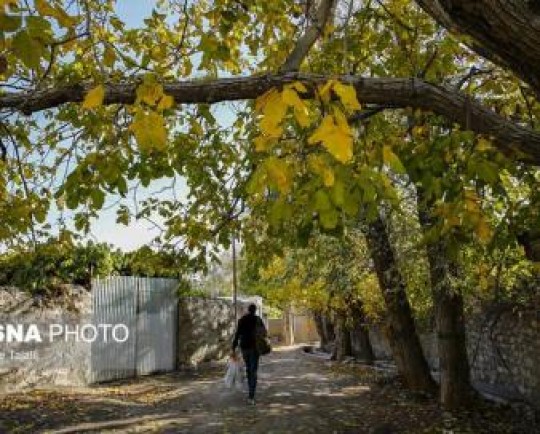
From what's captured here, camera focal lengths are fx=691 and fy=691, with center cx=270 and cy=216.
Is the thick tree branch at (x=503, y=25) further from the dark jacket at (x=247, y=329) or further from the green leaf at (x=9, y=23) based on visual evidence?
the dark jacket at (x=247, y=329)

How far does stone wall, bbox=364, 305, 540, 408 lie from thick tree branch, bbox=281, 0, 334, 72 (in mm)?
6597

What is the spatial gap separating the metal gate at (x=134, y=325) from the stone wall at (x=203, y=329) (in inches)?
23.0

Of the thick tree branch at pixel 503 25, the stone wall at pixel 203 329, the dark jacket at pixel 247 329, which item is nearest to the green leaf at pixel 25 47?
the thick tree branch at pixel 503 25

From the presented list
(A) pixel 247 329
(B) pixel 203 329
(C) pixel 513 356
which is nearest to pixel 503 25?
(C) pixel 513 356

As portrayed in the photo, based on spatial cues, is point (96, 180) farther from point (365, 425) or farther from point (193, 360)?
point (193, 360)

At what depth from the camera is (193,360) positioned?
2352 centimetres

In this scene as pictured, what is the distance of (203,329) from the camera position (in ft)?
80.2

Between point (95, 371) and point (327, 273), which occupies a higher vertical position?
point (327, 273)

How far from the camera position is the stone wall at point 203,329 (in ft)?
76.0

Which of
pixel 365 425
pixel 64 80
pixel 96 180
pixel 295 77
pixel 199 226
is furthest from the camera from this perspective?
pixel 365 425

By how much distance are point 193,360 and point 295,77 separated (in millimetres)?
20330

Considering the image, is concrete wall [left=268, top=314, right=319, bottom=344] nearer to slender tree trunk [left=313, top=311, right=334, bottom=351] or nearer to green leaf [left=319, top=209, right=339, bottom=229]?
slender tree trunk [left=313, top=311, right=334, bottom=351]

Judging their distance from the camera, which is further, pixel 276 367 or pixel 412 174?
pixel 276 367

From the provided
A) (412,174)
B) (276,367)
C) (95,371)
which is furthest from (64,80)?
(276,367)
